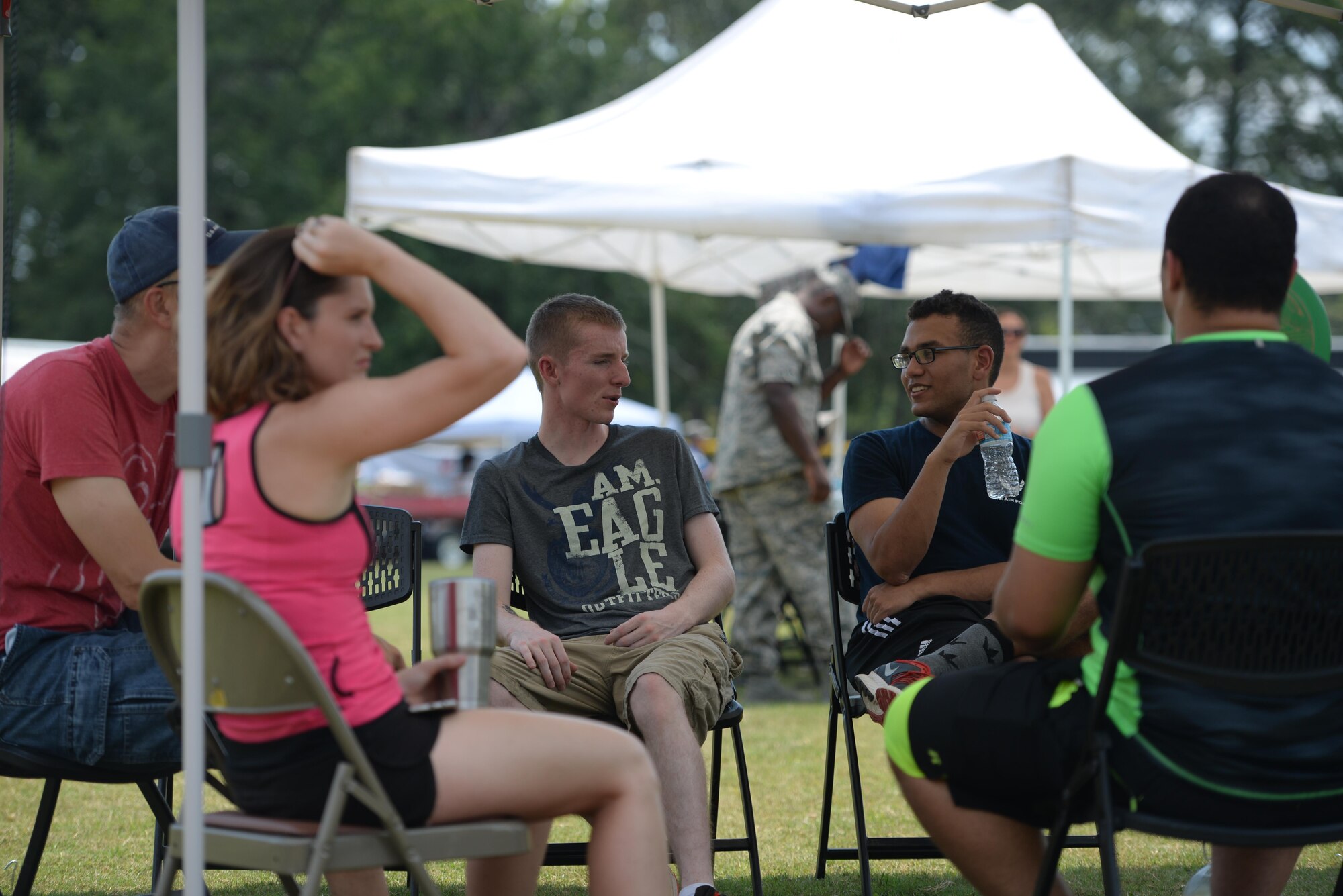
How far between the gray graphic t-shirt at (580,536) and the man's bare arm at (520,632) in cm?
4

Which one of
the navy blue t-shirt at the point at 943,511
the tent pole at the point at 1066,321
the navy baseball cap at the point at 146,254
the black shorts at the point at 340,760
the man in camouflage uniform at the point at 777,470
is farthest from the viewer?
the man in camouflage uniform at the point at 777,470

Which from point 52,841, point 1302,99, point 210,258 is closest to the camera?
point 210,258

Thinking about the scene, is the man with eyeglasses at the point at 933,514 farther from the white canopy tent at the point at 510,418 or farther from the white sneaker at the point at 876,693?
the white canopy tent at the point at 510,418

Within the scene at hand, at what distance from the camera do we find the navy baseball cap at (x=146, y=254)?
2.69 metres

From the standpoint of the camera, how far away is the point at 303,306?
6.57ft

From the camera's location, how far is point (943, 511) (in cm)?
317

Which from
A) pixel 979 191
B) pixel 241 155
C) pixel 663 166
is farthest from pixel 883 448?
pixel 241 155

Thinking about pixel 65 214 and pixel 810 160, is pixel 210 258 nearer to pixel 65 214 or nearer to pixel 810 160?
pixel 810 160

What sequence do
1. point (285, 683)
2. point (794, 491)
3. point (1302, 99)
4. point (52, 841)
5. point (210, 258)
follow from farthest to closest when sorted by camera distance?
1. point (1302, 99)
2. point (794, 491)
3. point (52, 841)
4. point (210, 258)
5. point (285, 683)

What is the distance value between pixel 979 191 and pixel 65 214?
2910 cm

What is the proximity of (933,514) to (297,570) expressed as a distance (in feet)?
4.91

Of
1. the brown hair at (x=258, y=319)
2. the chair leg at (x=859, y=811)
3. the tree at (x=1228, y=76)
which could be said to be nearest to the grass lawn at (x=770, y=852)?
the chair leg at (x=859, y=811)

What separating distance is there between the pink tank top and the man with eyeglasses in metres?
1.27

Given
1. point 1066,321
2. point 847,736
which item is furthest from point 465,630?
point 1066,321
